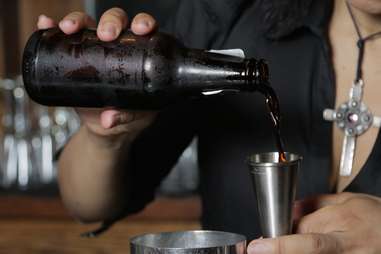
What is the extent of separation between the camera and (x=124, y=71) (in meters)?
1.15

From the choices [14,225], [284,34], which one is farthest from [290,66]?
[14,225]

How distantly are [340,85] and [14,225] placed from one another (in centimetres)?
192

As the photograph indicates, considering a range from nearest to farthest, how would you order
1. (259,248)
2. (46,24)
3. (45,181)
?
(259,248) < (46,24) < (45,181)

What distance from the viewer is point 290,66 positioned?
4.86ft

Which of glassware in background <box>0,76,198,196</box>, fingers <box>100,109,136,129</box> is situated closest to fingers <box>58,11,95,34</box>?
fingers <box>100,109,136,129</box>

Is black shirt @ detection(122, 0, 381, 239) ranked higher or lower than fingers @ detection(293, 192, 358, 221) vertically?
higher

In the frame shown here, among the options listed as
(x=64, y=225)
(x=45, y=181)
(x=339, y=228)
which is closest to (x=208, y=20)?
(x=339, y=228)

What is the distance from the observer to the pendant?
1.44 m

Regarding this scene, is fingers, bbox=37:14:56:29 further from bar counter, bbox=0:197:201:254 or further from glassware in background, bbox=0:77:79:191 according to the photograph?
glassware in background, bbox=0:77:79:191

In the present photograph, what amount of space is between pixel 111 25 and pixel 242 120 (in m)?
0.43

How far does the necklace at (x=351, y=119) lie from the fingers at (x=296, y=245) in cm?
36

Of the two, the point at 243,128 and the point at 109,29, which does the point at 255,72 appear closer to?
the point at 109,29

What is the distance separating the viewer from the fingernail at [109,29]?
1161mm

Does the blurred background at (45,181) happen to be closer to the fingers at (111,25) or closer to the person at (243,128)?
the person at (243,128)
